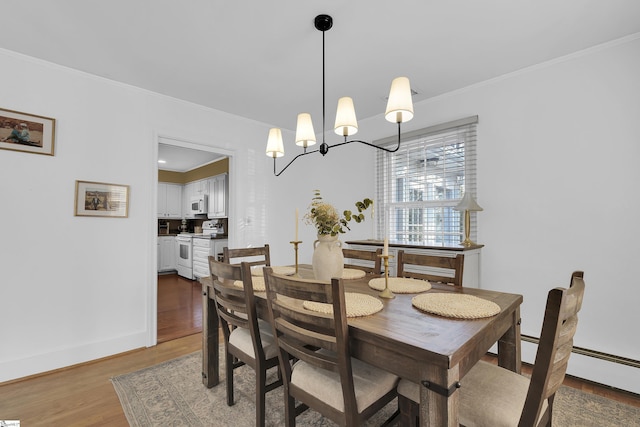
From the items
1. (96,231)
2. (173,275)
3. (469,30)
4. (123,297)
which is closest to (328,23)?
(469,30)

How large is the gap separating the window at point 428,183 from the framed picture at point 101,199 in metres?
2.77

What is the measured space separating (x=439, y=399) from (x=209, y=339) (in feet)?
5.51

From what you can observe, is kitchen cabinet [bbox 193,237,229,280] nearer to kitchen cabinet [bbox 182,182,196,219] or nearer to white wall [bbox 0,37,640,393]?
kitchen cabinet [bbox 182,182,196,219]

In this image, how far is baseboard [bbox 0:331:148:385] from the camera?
231 centimetres

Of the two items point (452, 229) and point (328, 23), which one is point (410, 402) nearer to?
point (452, 229)

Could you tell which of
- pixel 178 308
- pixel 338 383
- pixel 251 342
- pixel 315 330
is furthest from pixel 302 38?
pixel 178 308

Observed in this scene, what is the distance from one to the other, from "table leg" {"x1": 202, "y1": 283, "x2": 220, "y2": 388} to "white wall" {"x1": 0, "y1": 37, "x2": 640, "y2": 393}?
1.24m

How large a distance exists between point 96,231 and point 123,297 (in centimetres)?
68

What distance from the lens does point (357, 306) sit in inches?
54.5

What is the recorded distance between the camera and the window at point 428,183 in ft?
9.93

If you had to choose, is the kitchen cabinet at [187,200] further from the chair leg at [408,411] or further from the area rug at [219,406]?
the chair leg at [408,411]

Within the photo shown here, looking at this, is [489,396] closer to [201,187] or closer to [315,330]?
[315,330]

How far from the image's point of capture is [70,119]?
261 cm

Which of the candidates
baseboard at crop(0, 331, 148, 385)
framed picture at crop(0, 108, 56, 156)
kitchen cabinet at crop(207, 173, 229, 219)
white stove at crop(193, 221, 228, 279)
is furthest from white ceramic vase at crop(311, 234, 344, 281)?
kitchen cabinet at crop(207, 173, 229, 219)
